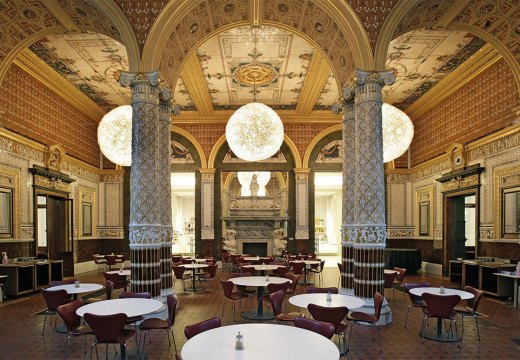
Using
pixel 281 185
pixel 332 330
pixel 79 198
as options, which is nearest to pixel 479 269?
pixel 332 330

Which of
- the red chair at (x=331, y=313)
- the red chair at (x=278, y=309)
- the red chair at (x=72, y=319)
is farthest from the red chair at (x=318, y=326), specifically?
the red chair at (x=72, y=319)

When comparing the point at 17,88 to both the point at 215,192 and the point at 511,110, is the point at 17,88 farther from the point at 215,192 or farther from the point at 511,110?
the point at 511,110

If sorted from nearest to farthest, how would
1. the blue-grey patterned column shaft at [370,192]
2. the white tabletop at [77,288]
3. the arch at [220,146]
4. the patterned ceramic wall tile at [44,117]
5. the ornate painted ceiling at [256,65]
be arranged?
the white tabletop at [77,288]
the blue-grey patterned column shaft at [370,192]
the ornate painted ceiling at [256,65]
the patterned ceramic wall tile at [44,117]
the arch at [220,146]

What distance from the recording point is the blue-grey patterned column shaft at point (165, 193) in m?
7.70

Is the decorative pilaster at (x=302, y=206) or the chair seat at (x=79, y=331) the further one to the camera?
the decorative pilaster at (x=302, y=206)

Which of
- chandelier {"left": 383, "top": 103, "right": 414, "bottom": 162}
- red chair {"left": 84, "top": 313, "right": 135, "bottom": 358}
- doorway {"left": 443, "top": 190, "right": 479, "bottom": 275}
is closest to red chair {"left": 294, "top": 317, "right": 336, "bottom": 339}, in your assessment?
red chair {"left": 84, "top": 313, "right": 135, "bottom": 358}

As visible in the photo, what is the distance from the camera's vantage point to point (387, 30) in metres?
6.92

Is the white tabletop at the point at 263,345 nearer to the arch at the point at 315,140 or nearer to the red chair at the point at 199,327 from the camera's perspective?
the red chair at the point at 199,327

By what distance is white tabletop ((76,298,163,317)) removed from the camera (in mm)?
4695

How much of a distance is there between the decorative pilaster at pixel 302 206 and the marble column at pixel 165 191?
832cm

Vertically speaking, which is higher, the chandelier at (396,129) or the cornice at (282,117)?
the cornice at (282,117)

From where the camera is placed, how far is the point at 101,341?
4.38m

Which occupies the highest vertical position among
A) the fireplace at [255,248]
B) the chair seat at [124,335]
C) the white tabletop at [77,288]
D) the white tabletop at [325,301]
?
the white tabletop at [325,301]

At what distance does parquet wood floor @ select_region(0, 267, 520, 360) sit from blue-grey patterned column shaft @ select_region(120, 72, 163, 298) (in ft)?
3.33
